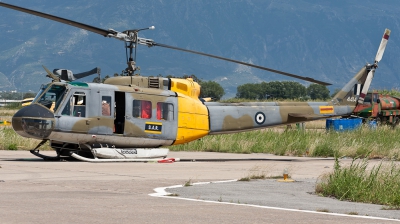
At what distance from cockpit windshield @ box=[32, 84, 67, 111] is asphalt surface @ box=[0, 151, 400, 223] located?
1668 millimetres

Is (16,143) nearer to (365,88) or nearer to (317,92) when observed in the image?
(365,88)

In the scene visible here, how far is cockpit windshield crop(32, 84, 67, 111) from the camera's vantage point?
22.6 meters

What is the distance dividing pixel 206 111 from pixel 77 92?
441 cm

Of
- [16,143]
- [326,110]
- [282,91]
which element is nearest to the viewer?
[326,110]

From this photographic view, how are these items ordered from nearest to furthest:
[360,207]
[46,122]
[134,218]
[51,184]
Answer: [134,218]
[360,207]
[51,184]
[46,122]

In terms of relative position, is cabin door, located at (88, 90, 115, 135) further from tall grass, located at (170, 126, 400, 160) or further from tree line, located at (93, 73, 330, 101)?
tree line, located at (93, 73, 330, 101)

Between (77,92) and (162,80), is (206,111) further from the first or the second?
(77,92)

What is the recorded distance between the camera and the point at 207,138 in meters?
31.9

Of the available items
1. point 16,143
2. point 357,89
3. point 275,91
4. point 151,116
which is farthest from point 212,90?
point 151,116

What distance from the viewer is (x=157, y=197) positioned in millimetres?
14281

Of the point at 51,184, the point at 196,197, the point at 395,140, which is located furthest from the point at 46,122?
the point at 395,140

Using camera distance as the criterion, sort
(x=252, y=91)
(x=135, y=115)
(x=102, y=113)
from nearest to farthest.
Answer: (x=102, y=113) < (x=135, y=115) < (x=252, y=91)

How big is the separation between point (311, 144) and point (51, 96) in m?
9.54

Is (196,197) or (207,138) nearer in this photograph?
(196,197)
